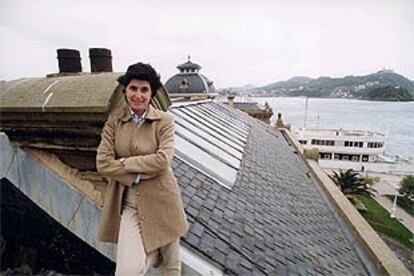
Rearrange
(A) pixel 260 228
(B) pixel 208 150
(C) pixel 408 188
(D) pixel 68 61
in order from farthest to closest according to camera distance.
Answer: (C) pixel 408 188 < (B) pixel 208 150 < (D) pixel 68 61 < (A) pixel 260 228

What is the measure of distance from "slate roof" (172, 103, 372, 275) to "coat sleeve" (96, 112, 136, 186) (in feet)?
3.74

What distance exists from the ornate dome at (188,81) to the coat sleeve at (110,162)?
171 ft

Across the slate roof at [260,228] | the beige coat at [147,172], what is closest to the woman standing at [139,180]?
the beige coat at [147,172]

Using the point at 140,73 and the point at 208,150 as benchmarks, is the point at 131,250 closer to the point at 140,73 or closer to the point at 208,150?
the point at 140,73

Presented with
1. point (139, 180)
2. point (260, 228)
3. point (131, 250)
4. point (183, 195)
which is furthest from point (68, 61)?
point (260, 228)

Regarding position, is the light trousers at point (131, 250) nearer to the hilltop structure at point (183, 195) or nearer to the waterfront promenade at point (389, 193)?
the hilltop structure at point (183, 195)

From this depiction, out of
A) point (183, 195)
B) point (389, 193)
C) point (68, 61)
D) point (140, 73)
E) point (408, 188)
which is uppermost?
point (68, 61)

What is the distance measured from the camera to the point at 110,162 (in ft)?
7.92

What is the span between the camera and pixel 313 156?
547 inches

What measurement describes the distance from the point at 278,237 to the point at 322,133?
57.9 m

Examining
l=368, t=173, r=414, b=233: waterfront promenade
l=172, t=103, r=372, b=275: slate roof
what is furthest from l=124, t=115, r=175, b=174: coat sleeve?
l=368, t=173, r=414, b=233: waterfront promenade

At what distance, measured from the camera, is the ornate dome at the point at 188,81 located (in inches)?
2155

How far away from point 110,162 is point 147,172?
0.34m

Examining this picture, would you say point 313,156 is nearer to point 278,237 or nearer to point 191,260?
point 278,237
